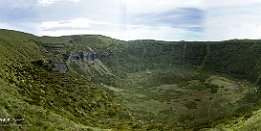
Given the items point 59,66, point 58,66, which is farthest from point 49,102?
point 59,66

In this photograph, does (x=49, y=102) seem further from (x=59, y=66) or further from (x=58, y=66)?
(x=59, y=66)

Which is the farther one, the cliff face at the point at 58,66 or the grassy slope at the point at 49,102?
the cliff face at the point at 58,66

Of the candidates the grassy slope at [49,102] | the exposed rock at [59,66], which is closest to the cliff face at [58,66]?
the exposed rock at [59,66]

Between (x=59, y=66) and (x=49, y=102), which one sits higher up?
(x=59, y=66)

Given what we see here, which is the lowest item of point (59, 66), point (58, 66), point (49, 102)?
point (49, 102)

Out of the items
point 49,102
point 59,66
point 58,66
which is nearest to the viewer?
point 49,102

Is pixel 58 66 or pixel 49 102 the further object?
pixel 58 66

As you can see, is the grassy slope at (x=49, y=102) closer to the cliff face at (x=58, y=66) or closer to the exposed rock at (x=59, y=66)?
the cliff face at (x=58, y=66)

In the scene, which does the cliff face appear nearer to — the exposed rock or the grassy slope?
the exposed rock

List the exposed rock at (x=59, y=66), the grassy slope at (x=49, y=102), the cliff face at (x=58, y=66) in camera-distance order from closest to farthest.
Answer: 1. the grassy slope at (x=49, y=102)
2. the cliff face at (x=58, y=66)
3. the exposed rock at (x=59, y=66)

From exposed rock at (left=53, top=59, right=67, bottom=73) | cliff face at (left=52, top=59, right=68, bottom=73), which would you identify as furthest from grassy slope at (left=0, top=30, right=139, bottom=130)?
exposed rock at (left=53, top=59, right=67, bottom=73)

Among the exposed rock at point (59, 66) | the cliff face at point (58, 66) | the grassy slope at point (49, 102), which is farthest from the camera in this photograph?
the exposed rock at point (59, 66)

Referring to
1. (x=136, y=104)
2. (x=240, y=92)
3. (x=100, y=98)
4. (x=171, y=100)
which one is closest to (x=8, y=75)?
(x=100, y=98)
